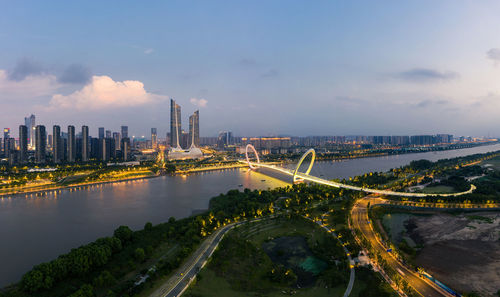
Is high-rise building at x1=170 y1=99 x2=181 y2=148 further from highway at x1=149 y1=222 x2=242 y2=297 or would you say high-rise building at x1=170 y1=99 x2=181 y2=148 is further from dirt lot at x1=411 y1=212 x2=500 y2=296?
dirt lot at x1=411 y1=212 x2=500 y2=296

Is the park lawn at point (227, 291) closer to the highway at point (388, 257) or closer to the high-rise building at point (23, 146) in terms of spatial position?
the highway at point (388, 257)

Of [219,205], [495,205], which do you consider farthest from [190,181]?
[495,205]

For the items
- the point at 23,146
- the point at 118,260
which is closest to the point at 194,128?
the point at 23,146

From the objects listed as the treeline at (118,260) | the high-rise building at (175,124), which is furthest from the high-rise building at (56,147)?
the treeline at (118,260)

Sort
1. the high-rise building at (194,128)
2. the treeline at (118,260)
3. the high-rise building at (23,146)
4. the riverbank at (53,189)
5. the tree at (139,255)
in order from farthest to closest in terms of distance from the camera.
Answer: the high-rise building at (194,128)
the high-rise building at (23,146)
the riverbank at (53,189)
the tree at (139,255)
the treeline at (118,260)

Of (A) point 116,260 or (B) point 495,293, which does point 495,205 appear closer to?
(B) point 495,293

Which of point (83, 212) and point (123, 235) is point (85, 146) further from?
point (123, 235)

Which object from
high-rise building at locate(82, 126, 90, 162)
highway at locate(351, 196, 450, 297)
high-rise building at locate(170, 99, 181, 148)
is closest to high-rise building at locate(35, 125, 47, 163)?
high-rise building at locate(82, 126, 90, 162)
